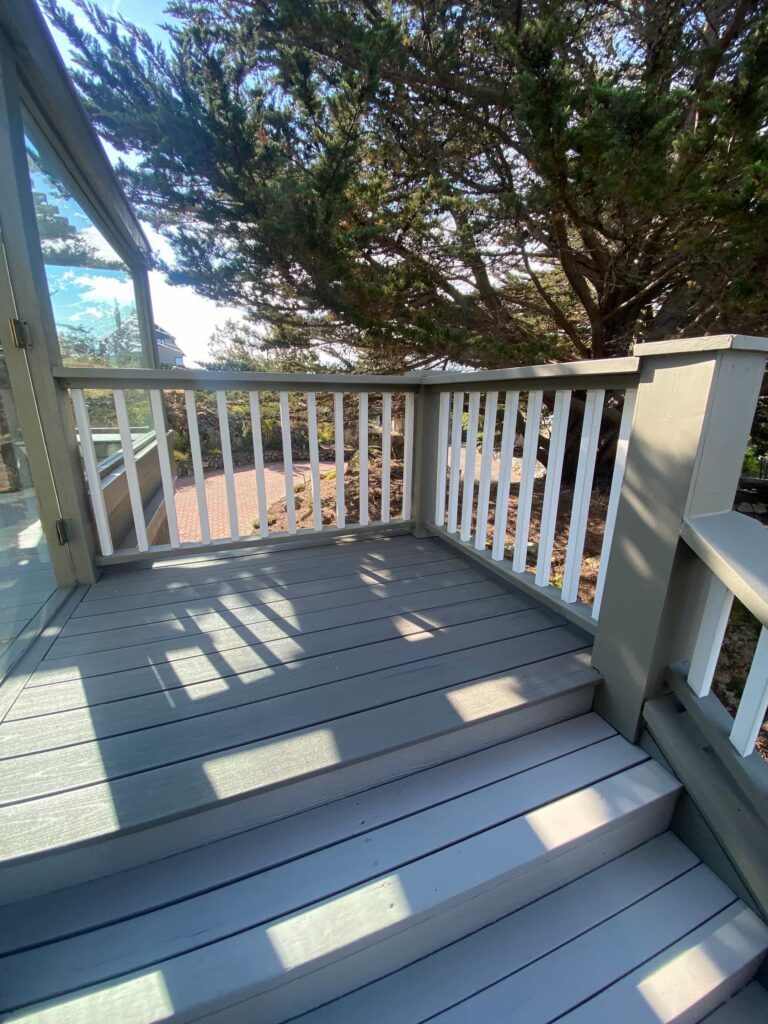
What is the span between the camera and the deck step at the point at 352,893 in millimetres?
824

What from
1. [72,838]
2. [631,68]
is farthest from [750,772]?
[631,68]

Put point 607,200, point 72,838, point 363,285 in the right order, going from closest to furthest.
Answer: point 72,838
point 607,200
point 363,285

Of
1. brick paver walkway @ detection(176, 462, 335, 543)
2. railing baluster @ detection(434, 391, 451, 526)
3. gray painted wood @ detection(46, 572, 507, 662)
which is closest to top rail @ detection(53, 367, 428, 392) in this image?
railing baluster @ detection(434, 391, 451, 526)

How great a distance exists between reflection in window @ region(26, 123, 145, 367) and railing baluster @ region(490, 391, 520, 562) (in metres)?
2.06

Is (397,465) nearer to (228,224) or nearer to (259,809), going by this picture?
(228,224)

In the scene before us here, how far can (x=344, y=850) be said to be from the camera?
1.05 meters

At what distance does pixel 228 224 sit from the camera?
3.98 metres

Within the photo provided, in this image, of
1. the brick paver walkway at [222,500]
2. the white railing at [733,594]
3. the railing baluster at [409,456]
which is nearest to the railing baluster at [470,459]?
the railing baluster at [409,456]

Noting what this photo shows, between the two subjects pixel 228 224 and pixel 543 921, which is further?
pixel 228 224

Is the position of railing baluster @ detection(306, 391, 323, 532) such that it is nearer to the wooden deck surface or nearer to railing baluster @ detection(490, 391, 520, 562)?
the wooden deck surface

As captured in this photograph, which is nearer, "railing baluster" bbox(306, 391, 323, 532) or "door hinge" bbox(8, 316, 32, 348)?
"door hinge" bbox(8, 316, 32, 348)

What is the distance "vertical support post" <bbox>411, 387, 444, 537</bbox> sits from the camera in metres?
2.58

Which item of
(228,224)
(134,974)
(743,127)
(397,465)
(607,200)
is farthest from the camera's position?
(397,465)

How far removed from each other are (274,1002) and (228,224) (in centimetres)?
493
